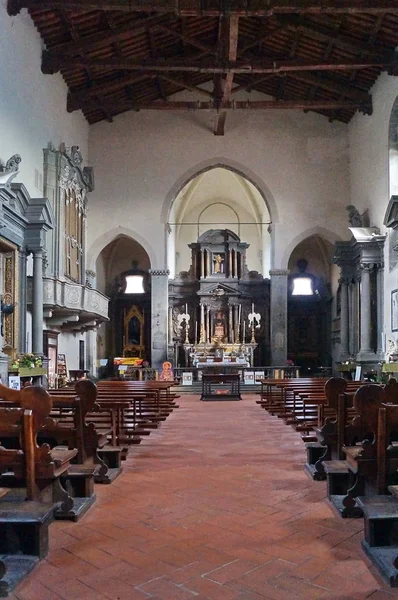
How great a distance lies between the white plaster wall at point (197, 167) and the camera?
20312 mm

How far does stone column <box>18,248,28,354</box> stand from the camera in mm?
11367

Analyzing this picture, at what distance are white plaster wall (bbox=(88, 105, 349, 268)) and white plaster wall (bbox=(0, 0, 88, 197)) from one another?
430 centimetres

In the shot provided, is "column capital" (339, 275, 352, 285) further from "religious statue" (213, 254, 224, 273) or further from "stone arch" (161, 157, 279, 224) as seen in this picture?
"religious statue" (213, 254, 224, 273)

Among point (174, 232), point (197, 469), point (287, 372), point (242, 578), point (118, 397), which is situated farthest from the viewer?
point (174, 232)

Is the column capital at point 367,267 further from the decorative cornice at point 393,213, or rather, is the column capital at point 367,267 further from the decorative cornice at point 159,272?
the decorative cornice at point 159,272

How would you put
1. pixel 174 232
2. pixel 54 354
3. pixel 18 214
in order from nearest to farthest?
pixel 18 214, pixel 54 354, pixel 174 232

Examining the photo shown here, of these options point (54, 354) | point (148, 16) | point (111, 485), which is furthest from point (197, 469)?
point (148, 16)

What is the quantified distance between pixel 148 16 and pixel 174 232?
40.4ft

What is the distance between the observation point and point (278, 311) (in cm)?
2014

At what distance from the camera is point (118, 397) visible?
7371 millimetres

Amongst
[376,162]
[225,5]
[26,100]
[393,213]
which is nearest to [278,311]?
[376,162]

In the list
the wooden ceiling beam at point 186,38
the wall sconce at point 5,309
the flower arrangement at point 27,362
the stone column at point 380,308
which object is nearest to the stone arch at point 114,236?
the wooden ceiling beam at point 186,38

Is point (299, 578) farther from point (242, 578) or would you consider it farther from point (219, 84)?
point (219, 84)

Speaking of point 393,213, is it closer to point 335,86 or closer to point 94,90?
point 335,86
